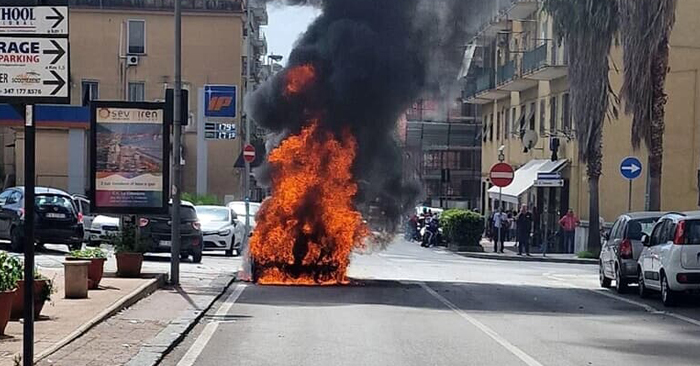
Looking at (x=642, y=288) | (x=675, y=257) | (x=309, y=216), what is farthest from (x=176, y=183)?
(x=642, y=288)

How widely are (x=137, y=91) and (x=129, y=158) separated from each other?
114 feet

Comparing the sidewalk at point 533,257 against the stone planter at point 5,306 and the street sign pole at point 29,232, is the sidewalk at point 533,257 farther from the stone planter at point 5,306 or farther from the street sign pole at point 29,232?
the street sign pole at point 29,232

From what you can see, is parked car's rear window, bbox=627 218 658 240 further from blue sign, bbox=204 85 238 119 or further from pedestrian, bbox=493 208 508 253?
pedestrian, bbox=493 208 508 253

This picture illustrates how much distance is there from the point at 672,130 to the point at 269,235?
22.1 metres

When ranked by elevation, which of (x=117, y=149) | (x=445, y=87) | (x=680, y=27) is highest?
(x=680, y=27)

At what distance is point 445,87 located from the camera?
991 inches

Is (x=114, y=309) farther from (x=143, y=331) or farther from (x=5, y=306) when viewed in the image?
(x=5, y=306)

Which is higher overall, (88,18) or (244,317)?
(88,18)

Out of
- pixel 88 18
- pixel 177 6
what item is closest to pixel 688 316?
pixel 177 6

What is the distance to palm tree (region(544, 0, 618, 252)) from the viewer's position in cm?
3475

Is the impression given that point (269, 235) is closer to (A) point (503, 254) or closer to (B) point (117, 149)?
(B) point (117, 149)

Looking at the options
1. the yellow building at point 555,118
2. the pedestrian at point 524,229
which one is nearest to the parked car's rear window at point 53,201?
the yellow building at point 555,118

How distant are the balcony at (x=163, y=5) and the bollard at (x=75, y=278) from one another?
39172 millimetres

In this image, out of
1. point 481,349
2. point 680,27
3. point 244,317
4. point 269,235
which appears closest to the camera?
point 481,349
